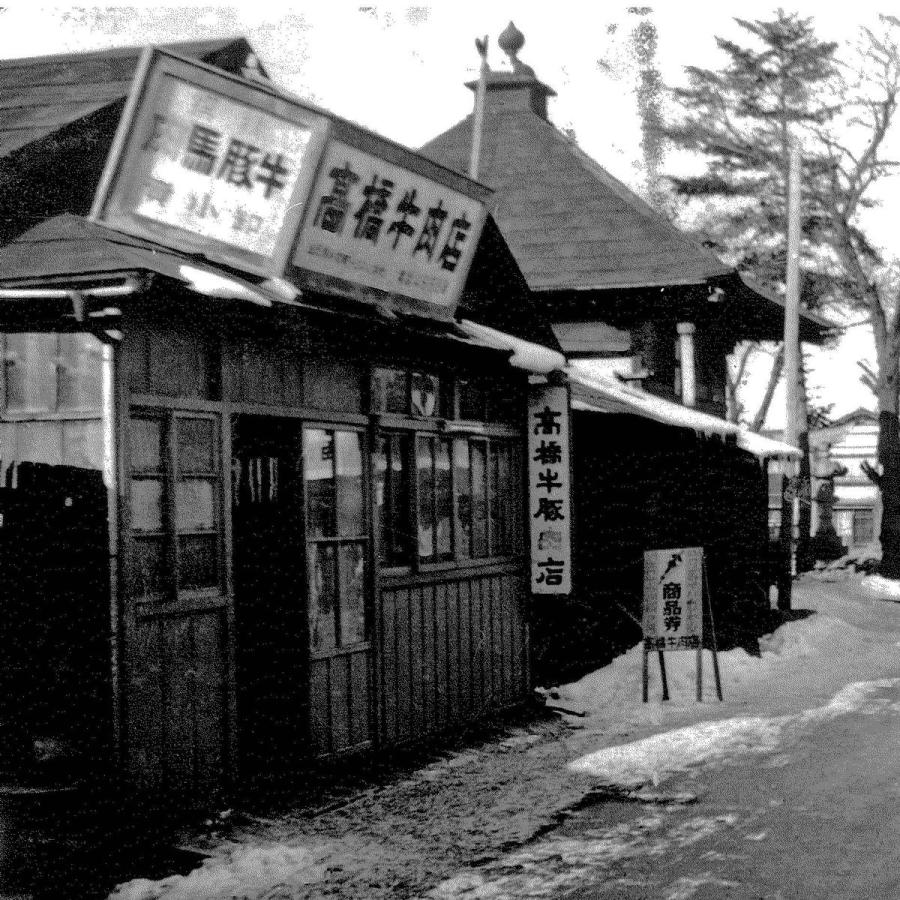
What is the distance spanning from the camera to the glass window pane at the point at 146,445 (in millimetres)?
8250

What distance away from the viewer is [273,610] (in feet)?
33.2

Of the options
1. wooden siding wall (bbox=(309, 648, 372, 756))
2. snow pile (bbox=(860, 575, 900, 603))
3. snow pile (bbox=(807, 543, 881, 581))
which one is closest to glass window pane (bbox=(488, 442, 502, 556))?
wooden siding wall (bbox=(309, 648, 372, 756))

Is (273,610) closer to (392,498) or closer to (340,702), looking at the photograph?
(340,702)

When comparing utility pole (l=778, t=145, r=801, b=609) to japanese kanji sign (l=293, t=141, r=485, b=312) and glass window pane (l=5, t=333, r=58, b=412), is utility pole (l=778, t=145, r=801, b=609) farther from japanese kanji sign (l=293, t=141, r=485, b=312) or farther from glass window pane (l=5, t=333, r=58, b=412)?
glass window pane (l=5, t=333, r=58, b=412)

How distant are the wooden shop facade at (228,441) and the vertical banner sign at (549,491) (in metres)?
1.63

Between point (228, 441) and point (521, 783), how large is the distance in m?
3.67

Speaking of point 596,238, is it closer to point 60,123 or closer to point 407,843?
point 60,123

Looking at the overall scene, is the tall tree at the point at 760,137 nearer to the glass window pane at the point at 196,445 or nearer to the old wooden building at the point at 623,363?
the old wooden building at the point at 623,363

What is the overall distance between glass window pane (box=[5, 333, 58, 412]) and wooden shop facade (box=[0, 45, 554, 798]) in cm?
2

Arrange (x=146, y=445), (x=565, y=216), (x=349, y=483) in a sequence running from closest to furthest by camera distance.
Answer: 1. (x=146, y=445)
2. (x=349, y=483)
3. (x=565, y=216)

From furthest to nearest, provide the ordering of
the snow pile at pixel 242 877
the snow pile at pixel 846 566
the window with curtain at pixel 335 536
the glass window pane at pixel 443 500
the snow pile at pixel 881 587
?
the snow pile at pixel 846 566, the snow pile at pixel 881 587, the glass window pane at pixel 443 500, the window with curtain at pixel 335 536, the snow pile at pixel 242 877

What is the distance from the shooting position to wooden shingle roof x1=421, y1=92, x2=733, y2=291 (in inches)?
806

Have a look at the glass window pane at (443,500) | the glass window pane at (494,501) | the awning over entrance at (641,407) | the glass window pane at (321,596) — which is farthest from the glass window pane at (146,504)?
the awning over entrance at (641,407)

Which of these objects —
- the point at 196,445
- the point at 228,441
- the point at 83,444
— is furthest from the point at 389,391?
the point at 83,444
